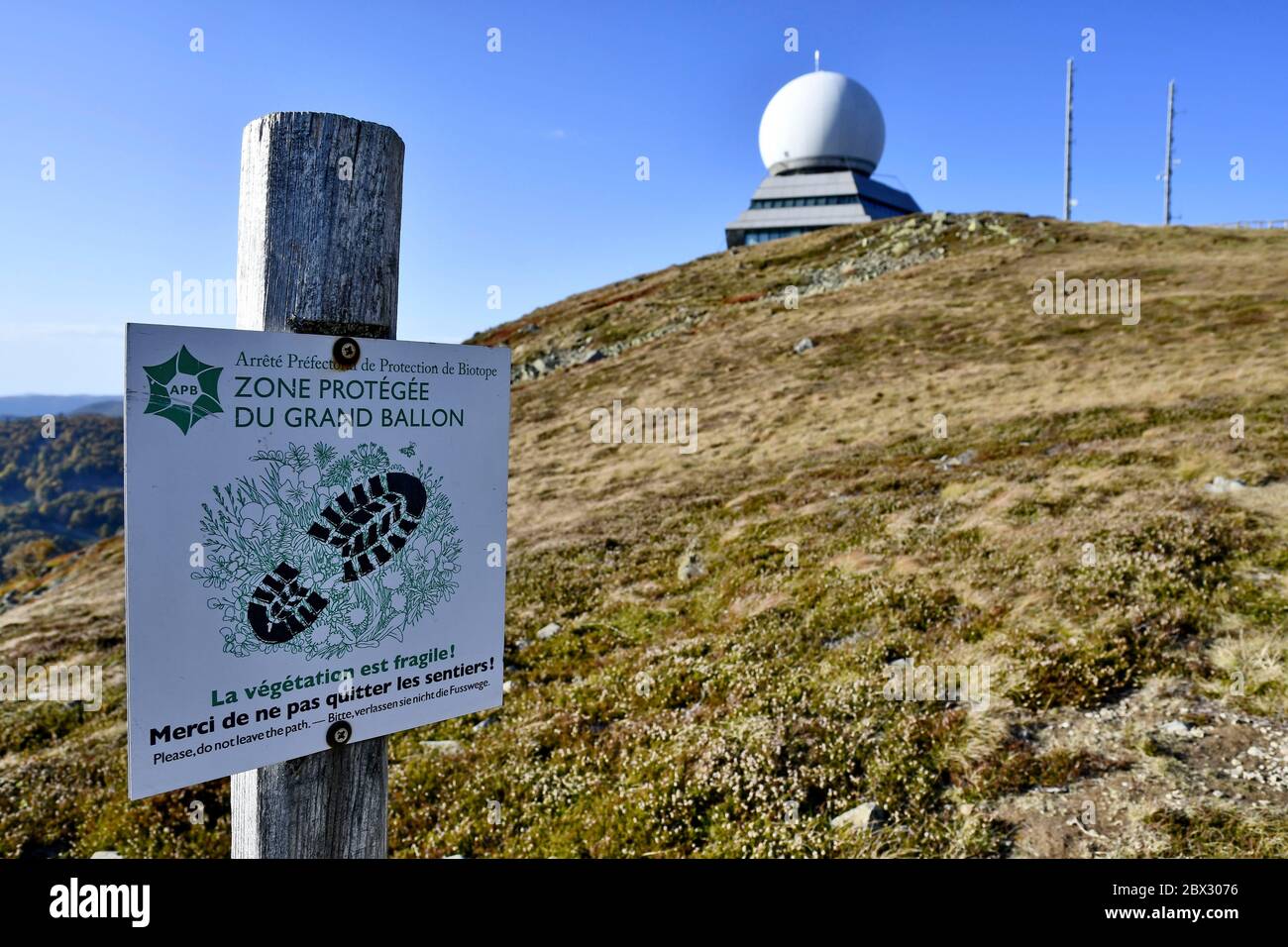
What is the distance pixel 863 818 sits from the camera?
571 centimetres

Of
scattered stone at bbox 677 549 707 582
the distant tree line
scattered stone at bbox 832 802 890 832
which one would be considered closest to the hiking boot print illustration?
scattered stone at bbox 832 802 890 832

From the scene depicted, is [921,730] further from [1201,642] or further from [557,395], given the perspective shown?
[557,395]

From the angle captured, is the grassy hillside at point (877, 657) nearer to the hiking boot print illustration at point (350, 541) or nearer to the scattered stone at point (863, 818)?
the scattered stone at point (863, 818)

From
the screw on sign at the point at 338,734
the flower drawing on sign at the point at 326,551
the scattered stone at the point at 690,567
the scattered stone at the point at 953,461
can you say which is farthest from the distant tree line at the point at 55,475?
the flower drawing on sign at the point at 326,551

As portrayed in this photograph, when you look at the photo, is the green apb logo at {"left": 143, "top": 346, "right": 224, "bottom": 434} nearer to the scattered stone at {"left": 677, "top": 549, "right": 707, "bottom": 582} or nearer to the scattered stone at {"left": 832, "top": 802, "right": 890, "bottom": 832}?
the scattered stone at {"left": 832, "top": 802, "right": 890, "bottom": 832}

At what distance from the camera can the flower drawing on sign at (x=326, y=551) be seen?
8.77 ft

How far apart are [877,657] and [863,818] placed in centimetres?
280

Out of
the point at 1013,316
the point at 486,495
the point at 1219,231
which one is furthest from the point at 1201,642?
the point at 1219,231

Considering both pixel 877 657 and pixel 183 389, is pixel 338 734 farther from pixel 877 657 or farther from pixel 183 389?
pixel 877 657

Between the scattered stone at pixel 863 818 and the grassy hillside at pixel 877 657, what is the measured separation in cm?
4

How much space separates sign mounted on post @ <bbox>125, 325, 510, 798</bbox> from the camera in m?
2.55

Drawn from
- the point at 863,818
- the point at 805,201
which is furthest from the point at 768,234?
the point at 863,818

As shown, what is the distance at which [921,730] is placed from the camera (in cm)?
676
